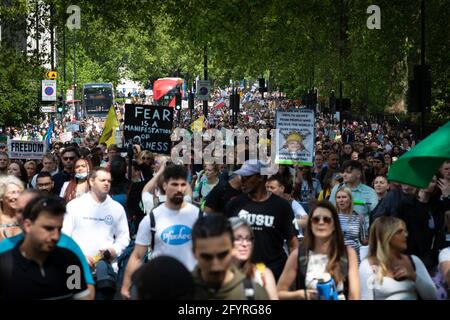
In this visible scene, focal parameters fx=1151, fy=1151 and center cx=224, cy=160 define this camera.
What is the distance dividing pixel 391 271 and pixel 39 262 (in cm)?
234

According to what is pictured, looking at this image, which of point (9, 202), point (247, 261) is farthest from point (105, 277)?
point (247, 261)

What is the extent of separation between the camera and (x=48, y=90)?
41.4 m

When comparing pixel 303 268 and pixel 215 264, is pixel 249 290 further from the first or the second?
pixel 303 268

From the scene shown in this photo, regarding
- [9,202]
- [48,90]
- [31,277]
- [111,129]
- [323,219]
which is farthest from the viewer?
[48,90]

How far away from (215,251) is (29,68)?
2147cm

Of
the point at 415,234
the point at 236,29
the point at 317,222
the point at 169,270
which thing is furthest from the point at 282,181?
the point at 236,29

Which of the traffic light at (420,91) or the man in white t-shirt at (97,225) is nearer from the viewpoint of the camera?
the man in white t-shirt at (97,225)

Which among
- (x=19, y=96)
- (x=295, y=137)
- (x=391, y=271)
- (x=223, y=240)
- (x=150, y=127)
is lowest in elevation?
(x=391, y=271)

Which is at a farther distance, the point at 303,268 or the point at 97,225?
the point at 97,225

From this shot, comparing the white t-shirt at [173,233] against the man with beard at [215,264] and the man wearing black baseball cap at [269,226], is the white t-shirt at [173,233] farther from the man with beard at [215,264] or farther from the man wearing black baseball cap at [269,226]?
the man with beard at [215,264]

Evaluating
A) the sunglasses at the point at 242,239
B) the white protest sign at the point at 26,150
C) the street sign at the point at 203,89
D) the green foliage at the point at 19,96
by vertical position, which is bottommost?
the sunglasses at the point at 242,239

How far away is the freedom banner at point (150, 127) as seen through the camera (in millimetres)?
16875

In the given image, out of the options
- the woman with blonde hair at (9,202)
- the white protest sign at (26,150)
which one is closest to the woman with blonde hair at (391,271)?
the woman with blonde hair at (9,202)

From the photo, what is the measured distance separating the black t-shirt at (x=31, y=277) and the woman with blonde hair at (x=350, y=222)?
4.73 m
